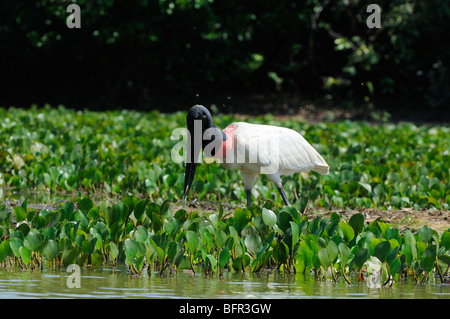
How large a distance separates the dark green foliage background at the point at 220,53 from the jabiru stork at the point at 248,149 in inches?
485

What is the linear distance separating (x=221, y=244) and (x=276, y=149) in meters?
1.91

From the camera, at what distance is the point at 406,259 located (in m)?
5.55

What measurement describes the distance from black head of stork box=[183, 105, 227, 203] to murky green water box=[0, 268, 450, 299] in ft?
5.25

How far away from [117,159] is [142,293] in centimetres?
517

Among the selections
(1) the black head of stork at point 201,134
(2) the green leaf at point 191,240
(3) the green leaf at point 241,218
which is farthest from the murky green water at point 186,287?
(1) the black head of stork at point 201,134

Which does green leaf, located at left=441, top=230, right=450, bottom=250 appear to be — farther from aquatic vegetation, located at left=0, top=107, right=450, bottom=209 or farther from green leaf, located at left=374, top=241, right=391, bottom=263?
aquatic vegetation, located at left=0, top=107, right=450, bottom=209

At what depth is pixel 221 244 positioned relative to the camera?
5.73 m

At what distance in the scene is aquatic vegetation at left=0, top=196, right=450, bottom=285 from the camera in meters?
5.43

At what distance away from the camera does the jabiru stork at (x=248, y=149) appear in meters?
6.87

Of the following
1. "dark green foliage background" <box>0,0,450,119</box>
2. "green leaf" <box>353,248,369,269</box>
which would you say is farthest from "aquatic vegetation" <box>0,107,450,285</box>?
"dark green foliage background" <box>0,0,450,119</box>
